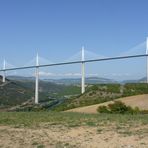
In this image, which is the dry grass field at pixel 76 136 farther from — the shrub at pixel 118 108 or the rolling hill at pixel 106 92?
the rolling hill at pixel 106 92

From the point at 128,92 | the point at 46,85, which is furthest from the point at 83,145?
the point at 46,85

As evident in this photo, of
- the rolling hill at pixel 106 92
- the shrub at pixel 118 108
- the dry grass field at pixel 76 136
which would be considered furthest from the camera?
the rolling hill at pixel 106 92

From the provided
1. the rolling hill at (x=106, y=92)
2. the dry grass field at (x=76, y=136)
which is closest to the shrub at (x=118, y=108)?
the dry grass field at (x=76, y=136)

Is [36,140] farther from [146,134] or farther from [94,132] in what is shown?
[146,134]

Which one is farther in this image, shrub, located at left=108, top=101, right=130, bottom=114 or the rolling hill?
the rolling hill

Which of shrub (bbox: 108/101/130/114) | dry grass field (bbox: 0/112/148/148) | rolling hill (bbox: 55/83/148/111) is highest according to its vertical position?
rolling hill (bbox: 55/83/148/111)

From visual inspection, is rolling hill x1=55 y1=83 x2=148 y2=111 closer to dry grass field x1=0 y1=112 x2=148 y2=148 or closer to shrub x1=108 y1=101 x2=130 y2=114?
shrub x1=108 y1=101 x2=130 y2=114

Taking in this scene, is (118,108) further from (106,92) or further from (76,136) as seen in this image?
(106,92)

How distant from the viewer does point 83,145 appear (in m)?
15.4

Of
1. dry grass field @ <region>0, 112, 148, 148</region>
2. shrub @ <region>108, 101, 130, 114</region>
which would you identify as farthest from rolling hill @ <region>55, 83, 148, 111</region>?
dry grass field @ <region>0, 112, 148, 148</region>

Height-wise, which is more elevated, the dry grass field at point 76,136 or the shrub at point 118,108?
the shrub at point 118,108

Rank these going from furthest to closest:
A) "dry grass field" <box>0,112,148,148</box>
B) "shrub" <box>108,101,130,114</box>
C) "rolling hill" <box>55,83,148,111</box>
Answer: "rolling hill" <box>55,83,148,111</box> < "shrub" <box>108,101,130,114</box> < "dry grass field" <box>0,112,148,148</box>

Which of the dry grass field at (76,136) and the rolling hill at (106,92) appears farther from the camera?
the rolling hill at (106,92)

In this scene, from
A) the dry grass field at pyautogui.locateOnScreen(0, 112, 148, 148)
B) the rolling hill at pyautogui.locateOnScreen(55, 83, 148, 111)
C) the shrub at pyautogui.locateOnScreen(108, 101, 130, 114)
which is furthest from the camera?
the rolling hill at pyautogui.locateOnScreen(55, 83, 148, 111)
